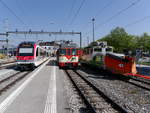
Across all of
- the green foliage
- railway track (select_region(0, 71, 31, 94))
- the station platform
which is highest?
the green foliage

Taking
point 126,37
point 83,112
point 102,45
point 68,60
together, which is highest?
point 126,37

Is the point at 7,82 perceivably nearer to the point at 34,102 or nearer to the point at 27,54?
the point at 34,102

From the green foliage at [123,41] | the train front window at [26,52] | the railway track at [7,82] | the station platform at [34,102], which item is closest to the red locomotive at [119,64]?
the station platform at [34,102]

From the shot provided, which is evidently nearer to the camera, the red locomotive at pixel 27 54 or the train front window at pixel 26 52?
the red locomotive at pixel 27 54

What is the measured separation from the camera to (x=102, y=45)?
16375 mm

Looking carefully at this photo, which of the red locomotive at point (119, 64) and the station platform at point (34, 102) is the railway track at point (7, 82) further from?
the red locomotive at point (119, 64)

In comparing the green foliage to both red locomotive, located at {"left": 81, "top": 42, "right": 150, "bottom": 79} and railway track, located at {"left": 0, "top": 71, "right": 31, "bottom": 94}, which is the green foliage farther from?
railway track, located at {"left": 0, "top": 71, "right": 31, "bottom": 94}

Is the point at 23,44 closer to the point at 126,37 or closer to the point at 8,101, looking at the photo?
the point at 8,101

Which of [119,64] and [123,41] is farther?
[123,41]

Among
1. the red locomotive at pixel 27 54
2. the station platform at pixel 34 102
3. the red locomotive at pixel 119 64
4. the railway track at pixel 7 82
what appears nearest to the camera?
the station platform at pixel 34 102

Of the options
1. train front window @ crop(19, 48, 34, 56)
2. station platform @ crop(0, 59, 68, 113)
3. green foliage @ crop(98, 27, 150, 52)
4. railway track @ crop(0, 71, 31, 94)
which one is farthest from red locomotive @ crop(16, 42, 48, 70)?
green foliage @ crop(98, 27, 150, 52)

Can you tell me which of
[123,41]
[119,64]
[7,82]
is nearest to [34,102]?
[7,82]

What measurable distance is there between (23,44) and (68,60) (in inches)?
201

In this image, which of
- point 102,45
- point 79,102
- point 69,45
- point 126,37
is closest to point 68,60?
point 69,45
